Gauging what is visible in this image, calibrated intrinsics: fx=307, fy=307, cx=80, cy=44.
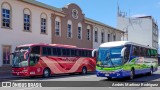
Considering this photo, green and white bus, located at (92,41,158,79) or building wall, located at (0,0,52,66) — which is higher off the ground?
building wall, located at (0,0,52,66)

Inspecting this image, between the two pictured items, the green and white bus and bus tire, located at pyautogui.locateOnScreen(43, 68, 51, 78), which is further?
bus tire, located at pyautogui.locateOnScreen(43, 68, 51, 78)

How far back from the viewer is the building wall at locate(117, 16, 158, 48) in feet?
267

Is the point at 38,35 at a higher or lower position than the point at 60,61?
higher

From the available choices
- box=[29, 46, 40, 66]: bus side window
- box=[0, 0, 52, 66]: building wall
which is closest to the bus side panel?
box=[29, 46, 40, 66]: bus side window

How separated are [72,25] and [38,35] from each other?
8153 millimetres

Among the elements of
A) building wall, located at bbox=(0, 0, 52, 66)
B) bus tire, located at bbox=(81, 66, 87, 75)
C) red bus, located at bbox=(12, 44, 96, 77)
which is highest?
building wall, located at bbox=(0, 0, 52, 66)

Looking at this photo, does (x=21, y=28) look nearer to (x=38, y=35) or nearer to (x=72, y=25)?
(x=38, y=35)

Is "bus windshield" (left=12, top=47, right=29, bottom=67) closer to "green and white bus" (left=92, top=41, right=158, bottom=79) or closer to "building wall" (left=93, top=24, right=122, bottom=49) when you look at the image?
"green and white bus" (left=92, top=41, right=158, bottom=79)

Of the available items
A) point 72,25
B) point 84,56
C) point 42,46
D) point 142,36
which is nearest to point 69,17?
point 72,25

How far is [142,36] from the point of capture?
272ft

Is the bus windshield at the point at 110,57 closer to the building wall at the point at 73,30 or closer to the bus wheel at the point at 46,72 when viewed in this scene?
the bus wheel at the point at 46,72

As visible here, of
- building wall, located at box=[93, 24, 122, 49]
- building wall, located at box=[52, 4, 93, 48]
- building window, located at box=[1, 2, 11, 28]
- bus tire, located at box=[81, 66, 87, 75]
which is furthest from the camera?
building wall, located at box=[93, 24, 122, 49]

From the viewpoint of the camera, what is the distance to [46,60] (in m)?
26.8

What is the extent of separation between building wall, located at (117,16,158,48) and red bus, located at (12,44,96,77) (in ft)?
164
